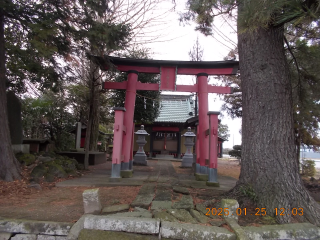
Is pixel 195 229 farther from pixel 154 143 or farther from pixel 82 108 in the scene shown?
pixel 154 143

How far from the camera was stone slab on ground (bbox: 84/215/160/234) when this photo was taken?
305cm

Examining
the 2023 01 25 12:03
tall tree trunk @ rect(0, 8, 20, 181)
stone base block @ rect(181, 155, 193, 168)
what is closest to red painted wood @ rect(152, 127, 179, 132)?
stone base block @ rect(181, 155, 193, 168)

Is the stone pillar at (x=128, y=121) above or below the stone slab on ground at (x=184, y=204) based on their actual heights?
above

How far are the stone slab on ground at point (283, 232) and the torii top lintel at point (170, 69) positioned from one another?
5.30m

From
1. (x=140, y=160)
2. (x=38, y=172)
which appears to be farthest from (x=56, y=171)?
(x=140, y=160)

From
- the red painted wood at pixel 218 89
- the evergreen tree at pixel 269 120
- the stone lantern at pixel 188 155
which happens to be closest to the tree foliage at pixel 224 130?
the stone lantern at pixel 188 155

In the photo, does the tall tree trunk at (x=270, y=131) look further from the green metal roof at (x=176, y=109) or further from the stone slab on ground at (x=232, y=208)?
the green metal roof at (x=176, y=109)

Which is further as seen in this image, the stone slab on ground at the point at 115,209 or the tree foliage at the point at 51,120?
the tree foliage at the point at 51,120

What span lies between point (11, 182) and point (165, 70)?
18.2 feet

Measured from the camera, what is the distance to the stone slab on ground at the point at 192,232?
9.62 ft

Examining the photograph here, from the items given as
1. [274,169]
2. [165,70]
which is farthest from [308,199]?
[165,70]

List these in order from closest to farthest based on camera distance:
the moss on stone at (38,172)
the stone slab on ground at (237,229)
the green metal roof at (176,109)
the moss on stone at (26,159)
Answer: the stone slab on ground at (237,229) → the moss on stone at (38,172) → the moss on stone at (26,159) → the green metal roof at (176,109)

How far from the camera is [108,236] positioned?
2.99m

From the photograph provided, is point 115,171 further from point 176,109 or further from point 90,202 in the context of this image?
point 176,109
